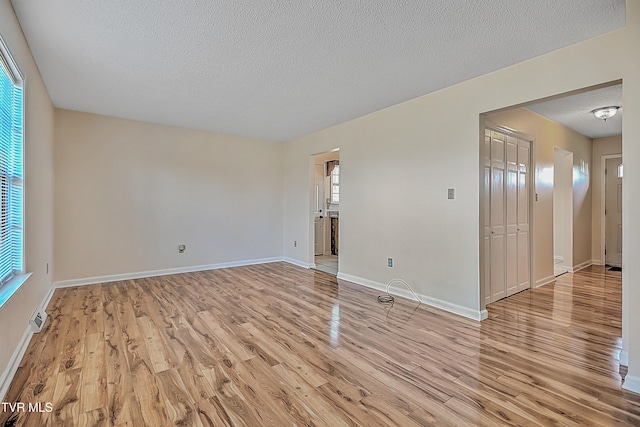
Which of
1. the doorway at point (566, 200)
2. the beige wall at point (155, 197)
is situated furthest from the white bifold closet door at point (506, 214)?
the beige wall at point (155, 197)

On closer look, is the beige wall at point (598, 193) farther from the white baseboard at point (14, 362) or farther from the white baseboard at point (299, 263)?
the white baseboard at point (14, 362)

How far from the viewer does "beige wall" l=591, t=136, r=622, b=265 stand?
5.58m

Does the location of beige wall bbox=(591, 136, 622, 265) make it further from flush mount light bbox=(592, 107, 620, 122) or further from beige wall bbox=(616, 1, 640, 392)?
beige wall bbox=(616, 1, 640, 392)

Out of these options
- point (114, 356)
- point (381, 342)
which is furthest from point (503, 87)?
point (114, 356)

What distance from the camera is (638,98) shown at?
6.31 feet

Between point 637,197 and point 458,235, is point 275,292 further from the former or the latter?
point 637,197

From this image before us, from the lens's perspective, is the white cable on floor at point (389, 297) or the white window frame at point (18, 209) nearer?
the white window frame at point (18, 209)

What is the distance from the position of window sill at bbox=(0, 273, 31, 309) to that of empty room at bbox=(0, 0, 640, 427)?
42 mm

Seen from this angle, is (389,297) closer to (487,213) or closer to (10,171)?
(487,213)

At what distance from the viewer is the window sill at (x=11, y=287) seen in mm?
1884

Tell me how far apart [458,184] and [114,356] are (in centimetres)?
346

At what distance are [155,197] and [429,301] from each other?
4319mm

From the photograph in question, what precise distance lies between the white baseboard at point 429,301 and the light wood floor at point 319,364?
4.2 inches

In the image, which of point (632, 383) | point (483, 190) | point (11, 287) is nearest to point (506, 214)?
point (483, 190)
